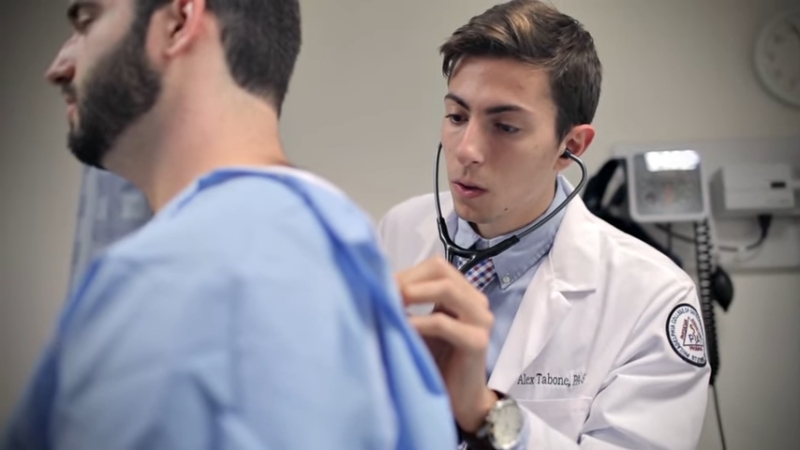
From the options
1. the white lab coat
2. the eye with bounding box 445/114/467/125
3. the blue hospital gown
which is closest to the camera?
the blue hospital gown

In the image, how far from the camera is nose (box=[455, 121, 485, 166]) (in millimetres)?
987

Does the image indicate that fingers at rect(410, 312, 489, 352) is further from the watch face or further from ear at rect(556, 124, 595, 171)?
ear at rect(556, 124, 595, 171)

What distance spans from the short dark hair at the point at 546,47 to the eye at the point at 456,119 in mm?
96

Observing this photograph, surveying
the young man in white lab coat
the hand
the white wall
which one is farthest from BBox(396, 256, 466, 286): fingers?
the white wall

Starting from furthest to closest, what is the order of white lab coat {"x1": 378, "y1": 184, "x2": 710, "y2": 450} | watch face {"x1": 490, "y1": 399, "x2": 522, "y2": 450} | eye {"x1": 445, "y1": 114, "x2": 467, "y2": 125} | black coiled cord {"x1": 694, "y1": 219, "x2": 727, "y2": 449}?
black coiled cord {"x1": 694, "y1": 219, "x2": 727, "y2": 449}
eye {"x1": 445, "y1": 114, "x2": 467, "y2": 125}
white lab coat {"x1": 378, "y1": 184, "x2": 710, "y2": 450}
watch face {"x1": 490, "y1": 399, "x2": 522, "y2": 450}

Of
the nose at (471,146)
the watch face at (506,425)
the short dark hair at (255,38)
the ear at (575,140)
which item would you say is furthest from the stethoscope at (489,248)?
the short dark hair at (255,38)

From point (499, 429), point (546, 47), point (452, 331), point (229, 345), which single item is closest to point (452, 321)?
point (452, 331)

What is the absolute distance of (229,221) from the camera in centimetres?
40

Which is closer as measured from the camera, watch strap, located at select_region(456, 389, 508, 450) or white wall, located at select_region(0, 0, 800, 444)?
watch strap, located at select_region(456, 389, 508, 450)

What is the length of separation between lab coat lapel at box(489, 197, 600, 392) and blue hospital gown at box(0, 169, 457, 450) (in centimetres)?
→ 56

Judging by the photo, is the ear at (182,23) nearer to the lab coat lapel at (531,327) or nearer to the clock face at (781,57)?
the lab coat lapel at (531,327)

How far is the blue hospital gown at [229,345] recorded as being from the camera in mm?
357

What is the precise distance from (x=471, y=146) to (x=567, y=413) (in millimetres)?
419

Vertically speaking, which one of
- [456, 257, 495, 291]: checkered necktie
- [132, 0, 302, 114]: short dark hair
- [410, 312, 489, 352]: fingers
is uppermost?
[132, 0, 302, 114]: short dark hair
